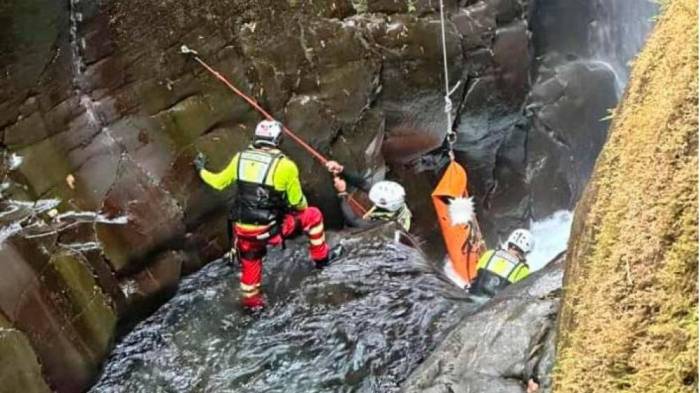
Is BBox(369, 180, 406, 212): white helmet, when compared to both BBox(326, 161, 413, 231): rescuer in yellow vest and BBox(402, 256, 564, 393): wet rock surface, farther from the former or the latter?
BBox(402, 256, 564, 393): wet rock surface

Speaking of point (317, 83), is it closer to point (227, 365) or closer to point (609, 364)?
point (227, 365)

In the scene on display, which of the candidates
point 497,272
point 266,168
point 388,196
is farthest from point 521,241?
point 266,168

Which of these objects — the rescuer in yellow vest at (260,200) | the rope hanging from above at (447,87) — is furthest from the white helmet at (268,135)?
the rope hanging from above at (447,87)

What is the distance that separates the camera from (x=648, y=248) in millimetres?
2543

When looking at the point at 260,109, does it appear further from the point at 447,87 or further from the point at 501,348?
the point at 501,348

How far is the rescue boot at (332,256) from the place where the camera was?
304 inches

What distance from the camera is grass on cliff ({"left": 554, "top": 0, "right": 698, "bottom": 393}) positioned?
7.34 ft

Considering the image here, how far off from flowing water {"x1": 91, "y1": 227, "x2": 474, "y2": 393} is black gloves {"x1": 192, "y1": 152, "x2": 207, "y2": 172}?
1.20 m

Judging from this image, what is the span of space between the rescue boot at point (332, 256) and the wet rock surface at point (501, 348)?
2.38m

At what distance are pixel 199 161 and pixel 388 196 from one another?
245cm

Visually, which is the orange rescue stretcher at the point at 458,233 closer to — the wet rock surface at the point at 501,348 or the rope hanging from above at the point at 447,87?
the rope hanging from above at the point at 447,87

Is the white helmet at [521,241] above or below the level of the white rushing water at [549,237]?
above

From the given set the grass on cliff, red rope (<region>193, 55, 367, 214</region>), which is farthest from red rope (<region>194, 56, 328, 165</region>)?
the grass on cliff

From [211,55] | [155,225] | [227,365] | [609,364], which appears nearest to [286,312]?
[227,365]
